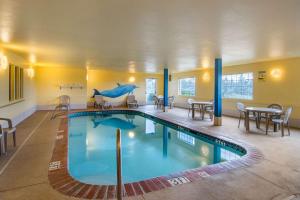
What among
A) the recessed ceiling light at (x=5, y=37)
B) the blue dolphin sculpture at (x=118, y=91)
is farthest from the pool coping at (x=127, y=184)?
the blue dolphin sculpture at (x=118, y=91)

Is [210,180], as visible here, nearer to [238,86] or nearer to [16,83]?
[16,83]

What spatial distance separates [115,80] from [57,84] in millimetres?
3795

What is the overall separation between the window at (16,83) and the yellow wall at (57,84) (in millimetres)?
3233

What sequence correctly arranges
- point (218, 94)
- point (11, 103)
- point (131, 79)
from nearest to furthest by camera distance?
1. point (11, 103)
2. point (218, 94)
3. point (131, 79)

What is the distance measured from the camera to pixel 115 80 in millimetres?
13117

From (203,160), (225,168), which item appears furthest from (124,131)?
(225,168)

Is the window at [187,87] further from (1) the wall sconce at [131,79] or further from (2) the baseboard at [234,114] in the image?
(1) the wall sconce at [131,79]

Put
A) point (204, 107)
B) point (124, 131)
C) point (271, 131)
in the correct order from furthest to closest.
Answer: point (204, 107) → point (124, 131) → point (271, 131)

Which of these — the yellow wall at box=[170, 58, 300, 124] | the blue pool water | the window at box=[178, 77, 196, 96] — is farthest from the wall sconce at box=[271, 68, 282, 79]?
the window at box=[178, 77, 196, 96]

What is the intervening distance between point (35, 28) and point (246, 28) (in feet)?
12.8

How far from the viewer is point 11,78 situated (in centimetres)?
598

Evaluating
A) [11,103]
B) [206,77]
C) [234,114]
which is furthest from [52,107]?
[234,114]

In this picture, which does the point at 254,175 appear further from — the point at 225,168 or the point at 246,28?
the point at 246,28

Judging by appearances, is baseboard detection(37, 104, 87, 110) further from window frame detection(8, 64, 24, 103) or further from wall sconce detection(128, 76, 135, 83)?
wall sconce detection(128, 76, 135, 83)
